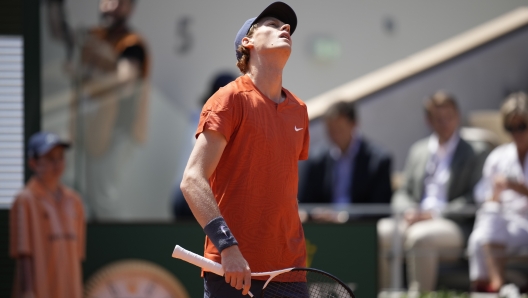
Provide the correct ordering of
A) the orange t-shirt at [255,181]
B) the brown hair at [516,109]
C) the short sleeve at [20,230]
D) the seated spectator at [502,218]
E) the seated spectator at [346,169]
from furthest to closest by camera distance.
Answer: the seated spectator at [346,169], the brown hair at [516,109], the seated spectator at [502,218], the short sleeve at [20,230], the orange t-shirt at [255,181]

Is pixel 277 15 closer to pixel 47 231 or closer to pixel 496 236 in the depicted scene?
pixel 47 231

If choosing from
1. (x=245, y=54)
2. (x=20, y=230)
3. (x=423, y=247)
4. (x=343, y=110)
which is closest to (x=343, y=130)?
(x=343, y=110)

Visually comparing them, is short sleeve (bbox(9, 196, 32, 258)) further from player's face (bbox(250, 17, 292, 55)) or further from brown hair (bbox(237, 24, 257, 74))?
player's face (bbox(250, 17, 292, 55))

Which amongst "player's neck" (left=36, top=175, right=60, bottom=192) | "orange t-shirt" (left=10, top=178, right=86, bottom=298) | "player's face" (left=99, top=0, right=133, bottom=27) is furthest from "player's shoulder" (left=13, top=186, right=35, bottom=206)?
"player's face" (left=99, top=0, right=133, bottom=27)

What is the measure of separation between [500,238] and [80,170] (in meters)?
3.83

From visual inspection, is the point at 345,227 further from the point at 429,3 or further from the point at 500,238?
the point at 429,3

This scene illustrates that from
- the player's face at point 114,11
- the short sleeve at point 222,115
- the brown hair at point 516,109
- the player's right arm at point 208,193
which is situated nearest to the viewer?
the player's right arm at point 208,193

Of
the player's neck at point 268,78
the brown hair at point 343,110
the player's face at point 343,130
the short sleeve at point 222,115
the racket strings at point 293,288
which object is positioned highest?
the player's neck at point 268,78

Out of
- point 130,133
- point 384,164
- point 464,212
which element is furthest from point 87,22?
point 464,212

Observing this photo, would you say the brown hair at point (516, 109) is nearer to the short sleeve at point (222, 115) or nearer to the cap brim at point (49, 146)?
the cap brim at point (49, 146)

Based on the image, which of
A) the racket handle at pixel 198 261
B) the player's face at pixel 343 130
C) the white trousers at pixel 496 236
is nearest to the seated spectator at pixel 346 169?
the player's face at pixel 343 130

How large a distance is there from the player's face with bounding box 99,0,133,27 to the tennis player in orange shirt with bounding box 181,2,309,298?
517 cm

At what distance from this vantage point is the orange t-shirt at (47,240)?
6.90m

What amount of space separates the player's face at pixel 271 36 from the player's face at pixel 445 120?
442 centimetres
